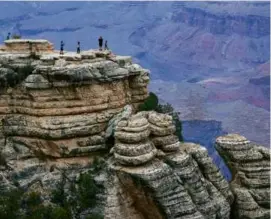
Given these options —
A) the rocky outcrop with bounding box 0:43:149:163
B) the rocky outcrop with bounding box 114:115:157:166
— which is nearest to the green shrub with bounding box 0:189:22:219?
the rocky outcrop with bounding box 0:43:149:163

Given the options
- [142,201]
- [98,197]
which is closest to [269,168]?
[142,201]

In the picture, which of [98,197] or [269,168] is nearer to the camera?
[98,197]

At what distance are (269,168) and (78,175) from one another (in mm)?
9396

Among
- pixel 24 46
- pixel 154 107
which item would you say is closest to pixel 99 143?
pixel 154 107

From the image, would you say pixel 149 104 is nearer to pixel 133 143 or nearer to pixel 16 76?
pixel 133 143

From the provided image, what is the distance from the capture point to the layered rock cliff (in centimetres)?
A: 2578

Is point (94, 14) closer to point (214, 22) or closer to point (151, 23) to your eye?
point (151, 23)

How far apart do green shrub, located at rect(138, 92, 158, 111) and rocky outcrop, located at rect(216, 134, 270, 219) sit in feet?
12.2

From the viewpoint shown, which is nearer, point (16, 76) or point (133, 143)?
point (133, 143)

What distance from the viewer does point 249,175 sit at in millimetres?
29609

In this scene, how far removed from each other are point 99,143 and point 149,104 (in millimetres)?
4246

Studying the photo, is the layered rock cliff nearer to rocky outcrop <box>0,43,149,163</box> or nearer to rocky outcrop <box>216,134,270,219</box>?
rocky outcrop <box>0,43,149,163</box>

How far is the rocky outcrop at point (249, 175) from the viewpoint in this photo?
2912 cm

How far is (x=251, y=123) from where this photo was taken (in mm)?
88562
